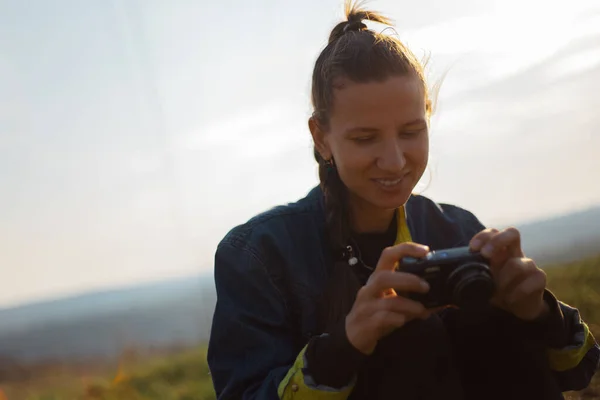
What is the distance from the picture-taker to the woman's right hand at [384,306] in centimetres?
169

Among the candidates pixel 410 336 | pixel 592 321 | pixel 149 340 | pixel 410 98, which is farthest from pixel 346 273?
pixel 149 340

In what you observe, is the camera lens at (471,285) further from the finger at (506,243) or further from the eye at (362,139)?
the eye at (362,139)

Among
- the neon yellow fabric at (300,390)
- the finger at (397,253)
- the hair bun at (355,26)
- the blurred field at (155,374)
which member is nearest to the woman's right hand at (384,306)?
the finger at (397,253)

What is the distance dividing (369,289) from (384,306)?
0.20 feet

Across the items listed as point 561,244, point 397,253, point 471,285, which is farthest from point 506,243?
point 561,244

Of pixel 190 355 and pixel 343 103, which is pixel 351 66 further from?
pixel 190 355

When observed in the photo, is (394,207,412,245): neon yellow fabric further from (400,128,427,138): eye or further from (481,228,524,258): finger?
(481,228,524,258): finger

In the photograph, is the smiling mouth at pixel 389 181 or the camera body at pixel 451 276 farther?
the smiling mouth at pixel 389 181

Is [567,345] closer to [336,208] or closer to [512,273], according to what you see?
[512,273]

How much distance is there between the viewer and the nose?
2021mm

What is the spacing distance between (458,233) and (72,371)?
3.96 meters

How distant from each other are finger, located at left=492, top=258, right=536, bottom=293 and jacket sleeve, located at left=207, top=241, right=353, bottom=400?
583 mm

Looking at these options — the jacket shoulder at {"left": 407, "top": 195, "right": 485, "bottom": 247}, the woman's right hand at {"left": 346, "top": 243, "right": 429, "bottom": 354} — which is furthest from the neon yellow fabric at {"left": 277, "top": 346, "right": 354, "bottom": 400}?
the jacket shoulder at {"left": 407, "top": 195, "right": 485, "bottom": 247}

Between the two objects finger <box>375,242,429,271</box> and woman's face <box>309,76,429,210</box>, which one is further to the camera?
woman's face <box>309,76,429,210</box>
